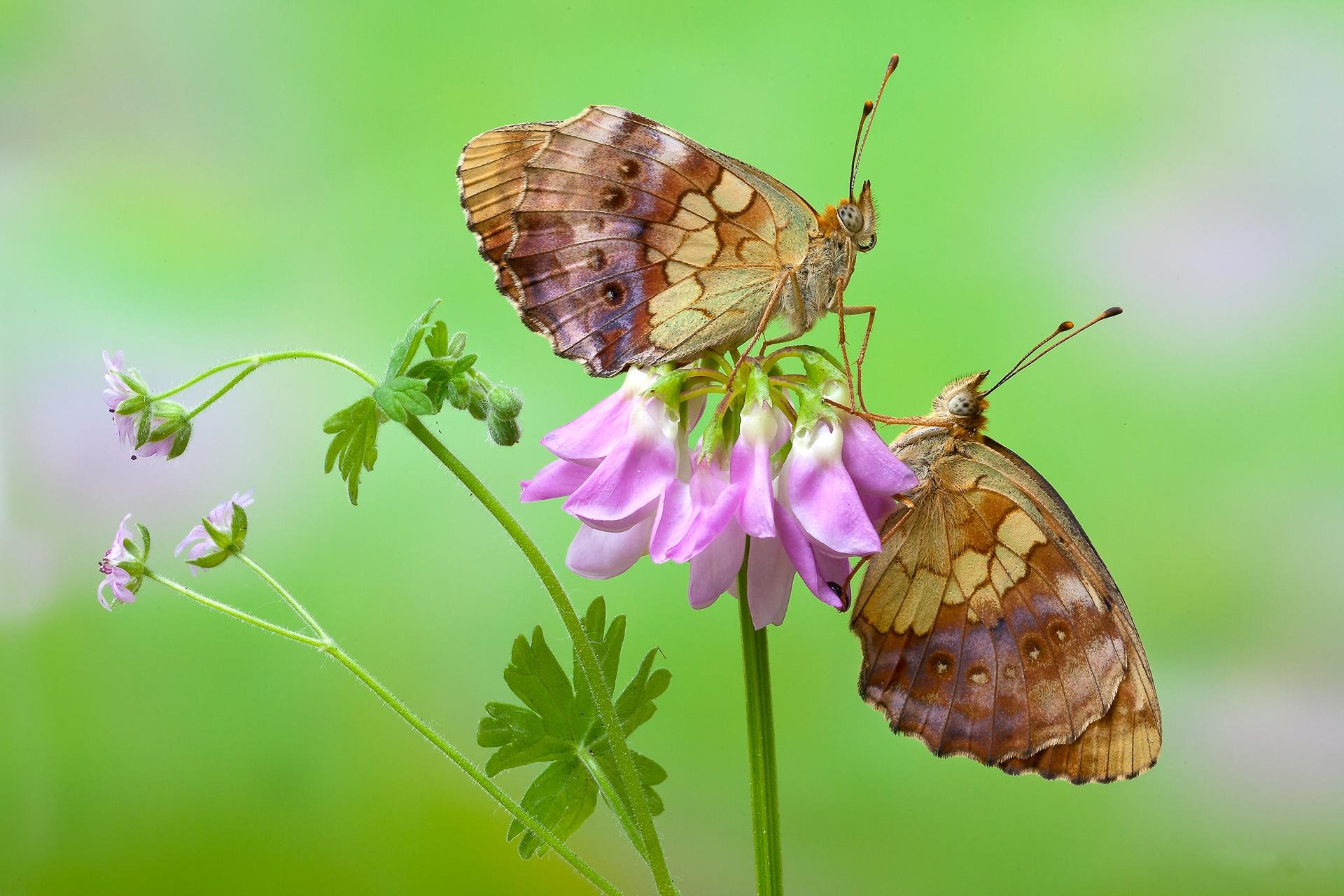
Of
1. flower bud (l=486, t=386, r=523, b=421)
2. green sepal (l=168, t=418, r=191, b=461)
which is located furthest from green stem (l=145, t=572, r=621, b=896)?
flower bud (l=486, t=386, r=523, b=421)

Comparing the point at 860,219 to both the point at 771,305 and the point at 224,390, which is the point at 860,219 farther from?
the point at 224,390

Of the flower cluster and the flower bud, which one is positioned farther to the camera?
the flower bud

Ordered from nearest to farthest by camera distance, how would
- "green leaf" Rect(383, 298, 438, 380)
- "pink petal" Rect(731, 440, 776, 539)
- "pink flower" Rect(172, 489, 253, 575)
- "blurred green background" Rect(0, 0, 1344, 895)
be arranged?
"pink petal" Rect(731, 440, 776, 539), "green leaf" Rect(383, 298, 438, 380), "pink flower" Rect(172, 489, 253, 575), "blurred green background" Rect(0, 0, 1344, 895)

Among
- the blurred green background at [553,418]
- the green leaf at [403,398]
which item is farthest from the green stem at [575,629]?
the blurred green background at [553,418]

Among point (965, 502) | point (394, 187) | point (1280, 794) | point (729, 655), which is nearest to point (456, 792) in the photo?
A: point (729, 655)

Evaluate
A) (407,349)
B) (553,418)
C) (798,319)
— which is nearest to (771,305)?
(798,319)

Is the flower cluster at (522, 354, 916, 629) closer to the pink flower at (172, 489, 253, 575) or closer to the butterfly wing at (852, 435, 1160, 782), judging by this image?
the butterfly wing at (852, 435, 1160, 782)
